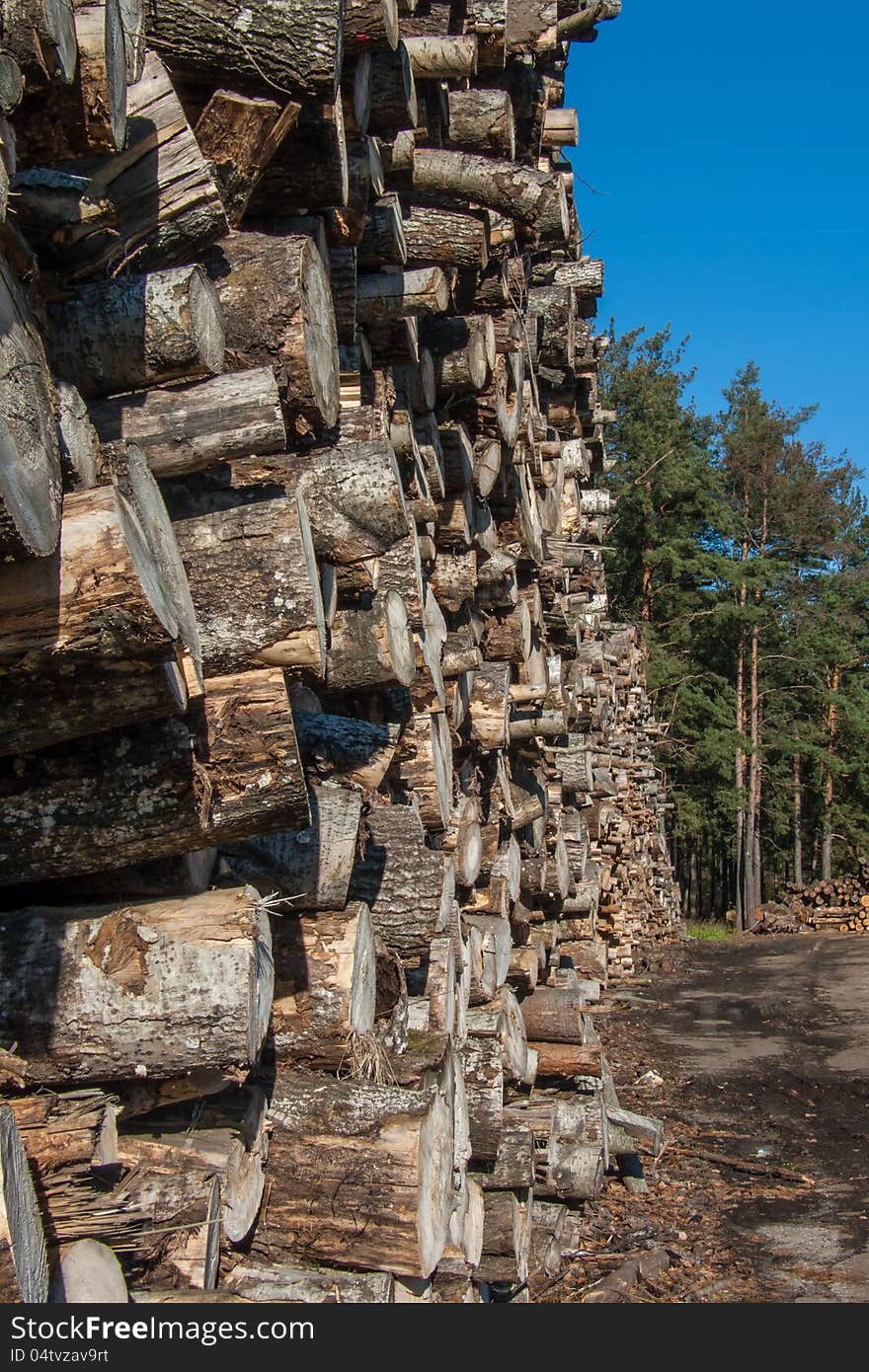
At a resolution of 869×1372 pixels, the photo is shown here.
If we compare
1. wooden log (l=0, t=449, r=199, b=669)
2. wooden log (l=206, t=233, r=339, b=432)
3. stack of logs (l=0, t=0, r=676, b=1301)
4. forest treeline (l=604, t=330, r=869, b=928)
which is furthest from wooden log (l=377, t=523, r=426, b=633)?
forest treeline (l=604, t=330, r=869, b=928)

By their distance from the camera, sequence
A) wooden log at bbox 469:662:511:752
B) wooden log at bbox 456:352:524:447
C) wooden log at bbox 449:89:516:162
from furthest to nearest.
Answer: wooden log at bbox 456:352:524:447
wooden log at bbox 469:662:511:752
wooden log at bbox 449:89:516:162

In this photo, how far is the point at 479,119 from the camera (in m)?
5.29

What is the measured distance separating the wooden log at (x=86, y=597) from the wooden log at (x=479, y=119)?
397cm

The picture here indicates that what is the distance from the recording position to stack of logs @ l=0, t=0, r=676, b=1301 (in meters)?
2.08

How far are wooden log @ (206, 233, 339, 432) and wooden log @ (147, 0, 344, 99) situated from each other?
0.37 m

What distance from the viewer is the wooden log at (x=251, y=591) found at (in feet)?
8.45

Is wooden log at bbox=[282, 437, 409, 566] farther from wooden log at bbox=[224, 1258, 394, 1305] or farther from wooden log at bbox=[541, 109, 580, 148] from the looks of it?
wooden log at bbox=[541, 109, 580, 148]

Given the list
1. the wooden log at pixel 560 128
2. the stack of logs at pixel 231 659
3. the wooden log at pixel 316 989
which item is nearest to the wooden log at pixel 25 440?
the stack of logs at pixel 231 659

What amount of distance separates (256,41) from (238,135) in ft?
0.71

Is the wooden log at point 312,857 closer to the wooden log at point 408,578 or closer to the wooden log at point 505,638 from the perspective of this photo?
the wooden log at point 408,578

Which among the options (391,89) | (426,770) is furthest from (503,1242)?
(391,89)

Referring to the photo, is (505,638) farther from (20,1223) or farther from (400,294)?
(20,1223)

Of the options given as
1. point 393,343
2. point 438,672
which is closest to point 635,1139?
point 438,672

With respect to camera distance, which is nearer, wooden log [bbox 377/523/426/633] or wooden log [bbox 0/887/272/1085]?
wooden log [bbox 0/887/272/1085]
